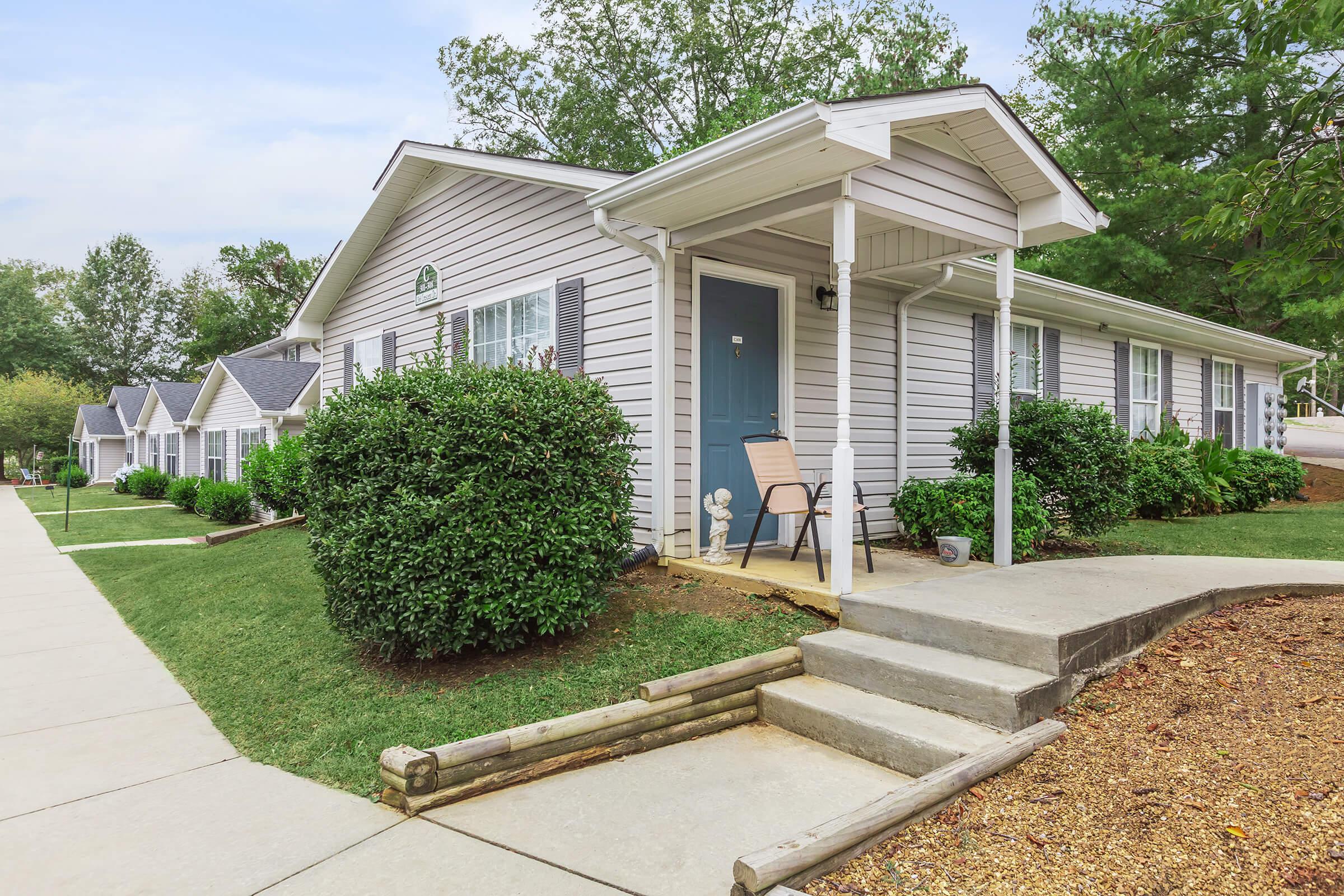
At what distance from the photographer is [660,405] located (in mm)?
5199

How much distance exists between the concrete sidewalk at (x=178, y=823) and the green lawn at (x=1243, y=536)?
18.6 ft

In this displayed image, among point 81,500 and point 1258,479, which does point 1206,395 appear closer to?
point 1258,479

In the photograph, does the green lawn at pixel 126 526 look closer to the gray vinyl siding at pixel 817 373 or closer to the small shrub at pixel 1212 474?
the gray vinyl siding at pixel 817 373

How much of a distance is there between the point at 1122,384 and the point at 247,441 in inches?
586

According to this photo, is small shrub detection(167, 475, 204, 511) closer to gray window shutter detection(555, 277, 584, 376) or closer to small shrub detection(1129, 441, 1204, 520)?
gray window shutter detection(555, 277, 584, 376)

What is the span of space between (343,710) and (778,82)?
63.7 feet

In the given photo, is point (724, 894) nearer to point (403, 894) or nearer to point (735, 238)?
point (403, 894)

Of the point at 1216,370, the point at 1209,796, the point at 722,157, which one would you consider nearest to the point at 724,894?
the point at 1209,796

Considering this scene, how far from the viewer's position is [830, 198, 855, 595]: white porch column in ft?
13.0

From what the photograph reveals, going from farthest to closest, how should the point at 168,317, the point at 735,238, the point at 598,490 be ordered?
the point at 168,317 < the point at 735,238 < the point at 598,490

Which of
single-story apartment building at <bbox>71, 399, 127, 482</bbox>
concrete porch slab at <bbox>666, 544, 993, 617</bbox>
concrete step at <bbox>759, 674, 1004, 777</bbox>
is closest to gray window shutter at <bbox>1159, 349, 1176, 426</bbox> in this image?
concrete porch slab at <bbox>666, 544, 993, 617</bbox>

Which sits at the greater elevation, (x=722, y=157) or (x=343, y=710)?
(x=722, y=157)

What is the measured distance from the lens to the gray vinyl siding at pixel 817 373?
209 inches

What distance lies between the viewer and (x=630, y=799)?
263cm
